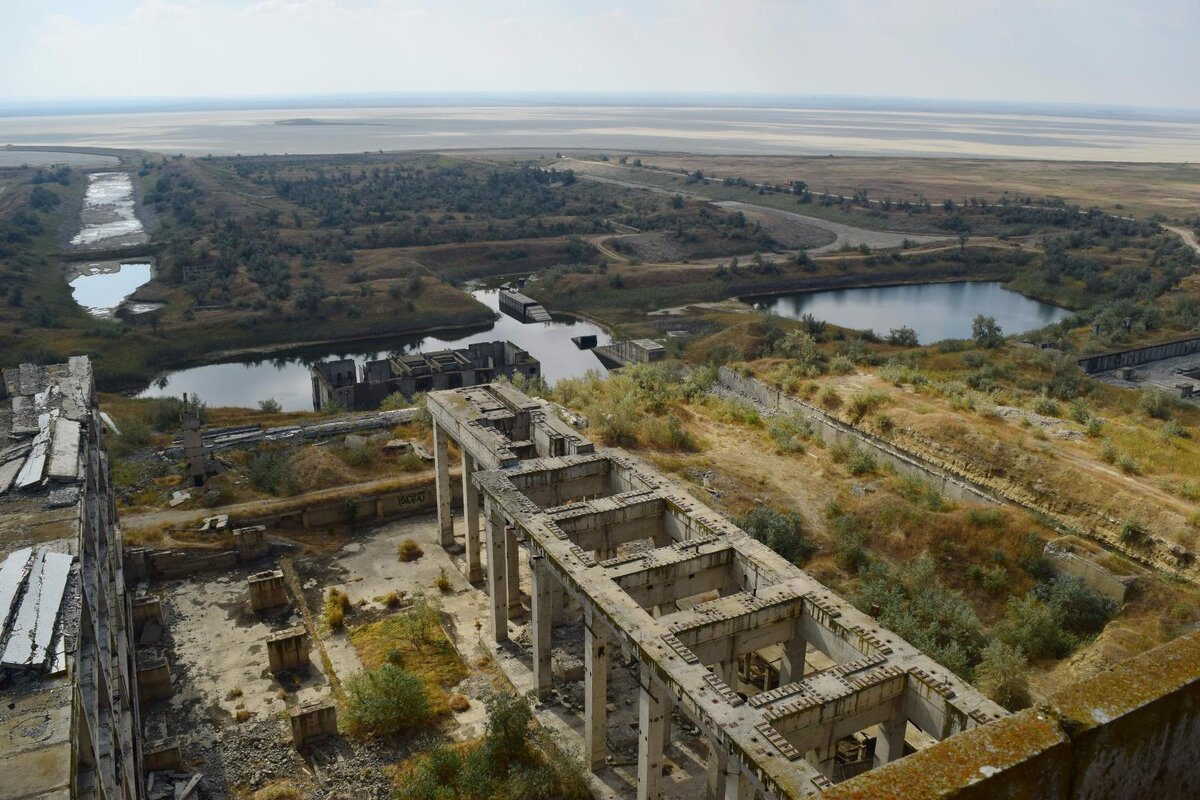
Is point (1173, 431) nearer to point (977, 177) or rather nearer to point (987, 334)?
point (987, 334)

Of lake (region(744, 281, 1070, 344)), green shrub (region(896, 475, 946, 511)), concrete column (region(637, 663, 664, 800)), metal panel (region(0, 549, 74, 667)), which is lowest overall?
lake (region(744, 281, 1070, 344))

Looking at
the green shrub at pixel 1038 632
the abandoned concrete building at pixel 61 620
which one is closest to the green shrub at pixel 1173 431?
the green shrub at pixel 1038 632

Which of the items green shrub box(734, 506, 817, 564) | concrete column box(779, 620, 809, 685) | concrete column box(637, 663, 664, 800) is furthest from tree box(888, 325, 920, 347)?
concrete column box(637, 663, 664, 800)

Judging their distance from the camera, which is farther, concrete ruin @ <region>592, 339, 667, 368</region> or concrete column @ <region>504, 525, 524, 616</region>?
concrete ruin @ <region>592, 339, 667, 368</region>

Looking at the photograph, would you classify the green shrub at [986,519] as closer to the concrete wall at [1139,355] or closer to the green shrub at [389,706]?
the green shrub at [389,706]

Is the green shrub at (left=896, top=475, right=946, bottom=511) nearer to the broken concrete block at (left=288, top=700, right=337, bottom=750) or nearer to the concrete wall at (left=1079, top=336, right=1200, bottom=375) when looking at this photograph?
the broken concrete block at (left=288, top=700, right=337, bottom=750)

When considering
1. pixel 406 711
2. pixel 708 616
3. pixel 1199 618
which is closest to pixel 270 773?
pixel 406 711
